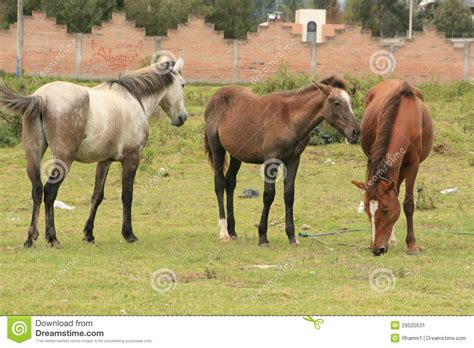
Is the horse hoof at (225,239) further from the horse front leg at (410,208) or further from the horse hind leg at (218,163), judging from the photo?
the horse front leg at (410,208)

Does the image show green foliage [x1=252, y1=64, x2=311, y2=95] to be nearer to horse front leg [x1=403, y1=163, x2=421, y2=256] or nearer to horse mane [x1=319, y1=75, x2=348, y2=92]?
horse mane [x1=319, y1=75, x2=348, y2=92]

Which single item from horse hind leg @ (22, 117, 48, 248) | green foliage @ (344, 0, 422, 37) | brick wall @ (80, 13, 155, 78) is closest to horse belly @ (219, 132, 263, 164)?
horse hind leg @ (22, 117, 48, 248)

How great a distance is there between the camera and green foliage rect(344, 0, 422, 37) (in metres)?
69.8

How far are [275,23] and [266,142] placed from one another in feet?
96.0

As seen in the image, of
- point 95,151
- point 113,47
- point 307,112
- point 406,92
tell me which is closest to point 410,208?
point 406,92

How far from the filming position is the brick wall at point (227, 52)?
41.7 meters

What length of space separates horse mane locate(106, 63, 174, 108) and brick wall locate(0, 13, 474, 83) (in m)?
27.6

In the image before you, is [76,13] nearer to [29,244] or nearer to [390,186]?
[29,244]

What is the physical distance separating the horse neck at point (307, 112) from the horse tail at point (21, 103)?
10.5 feet

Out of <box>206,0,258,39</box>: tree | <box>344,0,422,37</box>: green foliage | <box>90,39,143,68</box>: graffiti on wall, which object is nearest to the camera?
<box>90,39,143,68</box>: graffiti on wall

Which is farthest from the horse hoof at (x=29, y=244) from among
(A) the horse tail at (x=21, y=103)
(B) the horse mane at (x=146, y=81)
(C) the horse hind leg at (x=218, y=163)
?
(C) the horse hind leg at (x=218, y=163)
